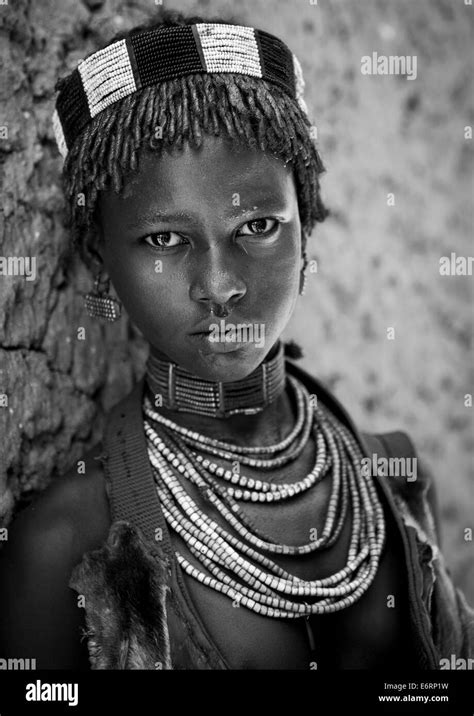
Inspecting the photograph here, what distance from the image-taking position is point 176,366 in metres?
1.83

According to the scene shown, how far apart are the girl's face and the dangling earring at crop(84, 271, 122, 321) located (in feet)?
0.36

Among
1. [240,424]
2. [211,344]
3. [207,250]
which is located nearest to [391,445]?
[240,424]

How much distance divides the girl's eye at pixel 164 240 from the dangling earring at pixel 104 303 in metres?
0.23

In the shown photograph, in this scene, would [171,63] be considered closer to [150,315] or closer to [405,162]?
[150,315]

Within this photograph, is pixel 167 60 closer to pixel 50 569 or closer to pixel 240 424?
pixel 240 424

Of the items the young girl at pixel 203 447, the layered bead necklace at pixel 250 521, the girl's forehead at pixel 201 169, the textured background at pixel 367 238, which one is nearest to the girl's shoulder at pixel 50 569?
the young girl at pixel 203 447

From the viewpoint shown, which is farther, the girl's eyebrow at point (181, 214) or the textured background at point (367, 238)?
the textured background at point (367, 238)

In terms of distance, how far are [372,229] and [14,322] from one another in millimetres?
1225

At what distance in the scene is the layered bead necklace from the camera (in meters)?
1.70

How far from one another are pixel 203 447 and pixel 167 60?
0.73m

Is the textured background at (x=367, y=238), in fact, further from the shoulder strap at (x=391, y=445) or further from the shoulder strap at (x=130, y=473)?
the shoulder strap at (x=391, y=445)

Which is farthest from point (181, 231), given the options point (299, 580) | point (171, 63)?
point (299, 580)

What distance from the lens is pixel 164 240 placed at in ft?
5.49

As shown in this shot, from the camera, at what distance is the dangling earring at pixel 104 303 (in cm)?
→ 187
